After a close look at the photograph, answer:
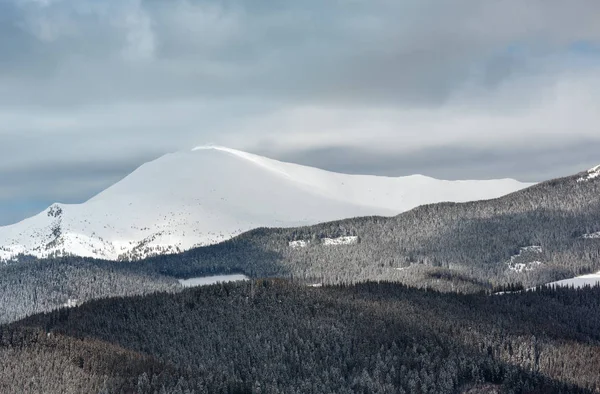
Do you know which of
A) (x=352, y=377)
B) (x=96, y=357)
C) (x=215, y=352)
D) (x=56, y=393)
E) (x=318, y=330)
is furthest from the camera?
(x=318, y=330)

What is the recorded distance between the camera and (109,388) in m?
113

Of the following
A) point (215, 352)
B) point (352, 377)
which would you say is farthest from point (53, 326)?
point (352, 377)

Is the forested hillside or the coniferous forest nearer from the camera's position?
the coniferous forest

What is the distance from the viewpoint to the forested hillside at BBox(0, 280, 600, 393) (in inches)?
4909

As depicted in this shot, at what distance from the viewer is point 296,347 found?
530ft

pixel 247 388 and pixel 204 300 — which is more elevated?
pixel 204 300

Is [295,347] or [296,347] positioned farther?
[296,347]

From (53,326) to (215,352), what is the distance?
32.5 m

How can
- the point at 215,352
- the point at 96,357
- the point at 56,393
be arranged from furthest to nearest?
1. the point at 215,352
2. the point at 96,357
3. the point at 56,393

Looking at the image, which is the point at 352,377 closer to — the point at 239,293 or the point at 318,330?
the point at 318,330

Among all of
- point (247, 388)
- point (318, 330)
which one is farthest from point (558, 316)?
point (247, 388)

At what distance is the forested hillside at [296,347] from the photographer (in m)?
125

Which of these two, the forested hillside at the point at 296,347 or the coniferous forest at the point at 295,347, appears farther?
the forested hillside at the point at 296,347

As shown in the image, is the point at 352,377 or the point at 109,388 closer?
the point at 109,388
